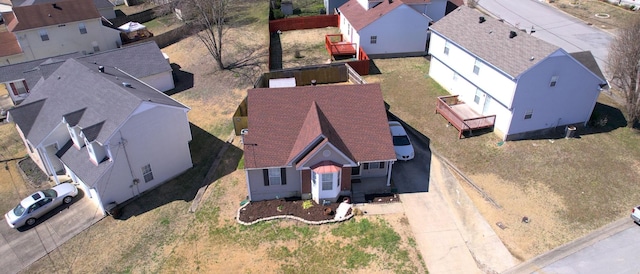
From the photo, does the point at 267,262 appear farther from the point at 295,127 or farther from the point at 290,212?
the point at 295,127

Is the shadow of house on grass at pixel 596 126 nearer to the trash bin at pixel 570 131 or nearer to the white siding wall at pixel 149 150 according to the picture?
the trash bin at pixel 570 131

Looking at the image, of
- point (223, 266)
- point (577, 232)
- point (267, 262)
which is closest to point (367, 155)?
point (267, 262)

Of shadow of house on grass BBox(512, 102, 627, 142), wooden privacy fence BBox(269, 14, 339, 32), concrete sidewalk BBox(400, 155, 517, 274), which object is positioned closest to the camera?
concrete sidewalk BBox(400, 155, 517, 274)

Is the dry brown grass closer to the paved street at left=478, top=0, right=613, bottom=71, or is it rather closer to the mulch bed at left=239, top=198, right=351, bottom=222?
the paved street at left=478, top=0, right=613, bottom=71


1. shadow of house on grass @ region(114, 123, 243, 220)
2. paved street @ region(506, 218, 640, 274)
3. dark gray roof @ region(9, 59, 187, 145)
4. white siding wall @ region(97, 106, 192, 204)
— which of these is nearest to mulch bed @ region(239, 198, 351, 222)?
shadow of house on grass @ region(114, 123, 243, 220)

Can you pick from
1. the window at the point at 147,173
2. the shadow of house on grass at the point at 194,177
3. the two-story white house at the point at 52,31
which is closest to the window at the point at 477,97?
the shadow of house on grass at the point at 194,177
